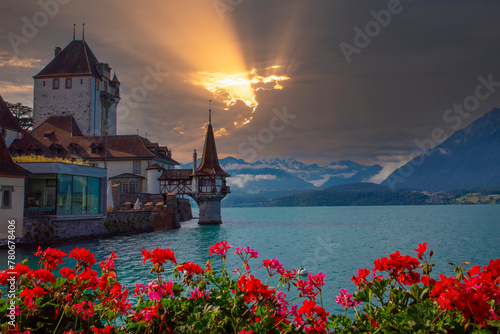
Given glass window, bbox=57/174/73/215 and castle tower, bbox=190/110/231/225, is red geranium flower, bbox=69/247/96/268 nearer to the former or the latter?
glass window, bbox=57/174/73/215

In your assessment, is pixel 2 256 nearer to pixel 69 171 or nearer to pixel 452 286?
pixel 69 171

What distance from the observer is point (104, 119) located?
2547 inches

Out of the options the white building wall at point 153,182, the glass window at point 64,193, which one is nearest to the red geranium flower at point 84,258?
the glass window at point 64,193

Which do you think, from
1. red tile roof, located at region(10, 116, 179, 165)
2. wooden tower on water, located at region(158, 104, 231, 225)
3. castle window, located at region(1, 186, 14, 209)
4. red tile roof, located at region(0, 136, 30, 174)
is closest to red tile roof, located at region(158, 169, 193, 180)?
wooden tower on water, located at region(158, 104, 231, 225)

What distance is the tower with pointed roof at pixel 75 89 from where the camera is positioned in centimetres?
6112

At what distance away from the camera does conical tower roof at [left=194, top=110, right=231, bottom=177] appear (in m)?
58.1

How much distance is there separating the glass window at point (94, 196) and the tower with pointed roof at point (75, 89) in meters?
29.4

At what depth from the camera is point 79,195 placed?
32375 millimetres

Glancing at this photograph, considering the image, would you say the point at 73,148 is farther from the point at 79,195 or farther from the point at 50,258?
the point at 50,258

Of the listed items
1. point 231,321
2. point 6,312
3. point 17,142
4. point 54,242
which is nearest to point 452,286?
point 231,321

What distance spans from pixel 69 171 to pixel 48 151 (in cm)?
2650

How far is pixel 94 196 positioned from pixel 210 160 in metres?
26.5

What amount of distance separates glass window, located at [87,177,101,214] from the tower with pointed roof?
29.4 m

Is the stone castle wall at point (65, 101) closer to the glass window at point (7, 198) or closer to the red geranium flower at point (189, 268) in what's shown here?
the glass window at point (7, 198)
